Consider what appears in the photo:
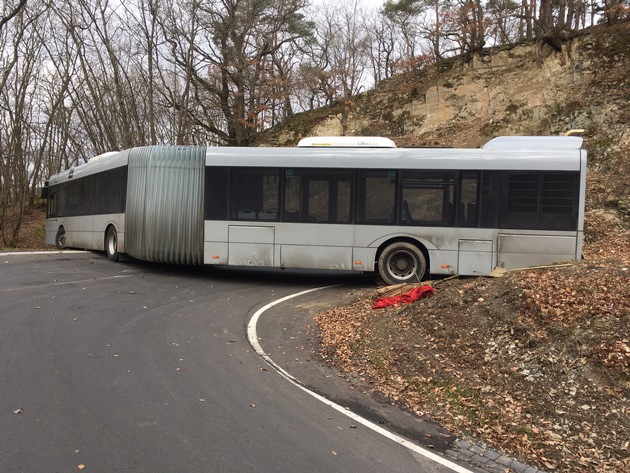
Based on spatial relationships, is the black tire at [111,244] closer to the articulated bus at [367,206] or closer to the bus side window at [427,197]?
the articulated bus at [367,206]

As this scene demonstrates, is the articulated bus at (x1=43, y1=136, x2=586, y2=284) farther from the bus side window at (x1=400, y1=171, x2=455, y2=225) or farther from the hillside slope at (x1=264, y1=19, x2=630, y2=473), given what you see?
the hillside slope at (x1=264, y1=19, x2=630, y2=473)

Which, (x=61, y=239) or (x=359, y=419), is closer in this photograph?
(x=359, y=419)

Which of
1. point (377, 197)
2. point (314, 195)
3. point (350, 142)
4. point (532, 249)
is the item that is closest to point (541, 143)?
point (532, 249)

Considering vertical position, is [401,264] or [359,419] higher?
[401,264]

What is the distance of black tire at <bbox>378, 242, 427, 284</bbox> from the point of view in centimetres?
1101

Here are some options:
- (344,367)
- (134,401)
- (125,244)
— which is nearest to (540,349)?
(344,367)

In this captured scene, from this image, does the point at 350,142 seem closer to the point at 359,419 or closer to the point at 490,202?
the point at 490,202

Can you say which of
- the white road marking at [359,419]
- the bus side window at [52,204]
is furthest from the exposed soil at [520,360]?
the bus side window at [52,204]

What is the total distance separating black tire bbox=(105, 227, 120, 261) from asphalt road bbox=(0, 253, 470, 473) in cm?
521

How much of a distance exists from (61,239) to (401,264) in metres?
13.3

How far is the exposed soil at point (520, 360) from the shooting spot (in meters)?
4.41

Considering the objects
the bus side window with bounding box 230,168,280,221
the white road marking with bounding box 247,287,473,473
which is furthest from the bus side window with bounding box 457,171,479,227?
the white road marking with bounding box 247,287,473,473

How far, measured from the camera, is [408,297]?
27.4ft

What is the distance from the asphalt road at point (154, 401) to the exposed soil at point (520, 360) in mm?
1051
